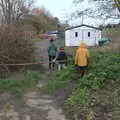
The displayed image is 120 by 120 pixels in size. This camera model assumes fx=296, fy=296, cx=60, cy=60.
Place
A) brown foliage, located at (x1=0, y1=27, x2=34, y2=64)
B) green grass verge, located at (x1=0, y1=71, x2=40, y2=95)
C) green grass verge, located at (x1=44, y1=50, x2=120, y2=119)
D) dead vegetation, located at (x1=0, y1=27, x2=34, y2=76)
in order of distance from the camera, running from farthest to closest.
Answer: brown foliage, located at (x1=0, y1=27, x2=34, y2=64)
dead vegetation, located at (x1=0, y1=27, x2=34, y2=76)
green grass verge, located at (x1=0, y1=71, x2=40, y2=95)
green grass verge, located at (x1=44, y1=50, x2=120, y2=119)

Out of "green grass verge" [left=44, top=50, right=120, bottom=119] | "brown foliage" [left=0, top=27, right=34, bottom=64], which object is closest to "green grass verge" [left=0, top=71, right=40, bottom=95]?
"green grass verge" [left=44, top=50, right=120, bottom=119]

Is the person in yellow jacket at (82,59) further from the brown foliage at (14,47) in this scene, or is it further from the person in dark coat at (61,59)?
the brown foliage at (14,47)

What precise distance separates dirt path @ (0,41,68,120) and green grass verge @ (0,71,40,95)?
36 cm

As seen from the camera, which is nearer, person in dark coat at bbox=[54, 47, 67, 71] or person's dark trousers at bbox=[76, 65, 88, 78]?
person's dark trousers at bbox=[76, 65, 88, 78]

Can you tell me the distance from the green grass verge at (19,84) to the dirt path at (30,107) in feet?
1.19

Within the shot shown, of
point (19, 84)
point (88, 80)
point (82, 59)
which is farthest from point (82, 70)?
point (19, 84)

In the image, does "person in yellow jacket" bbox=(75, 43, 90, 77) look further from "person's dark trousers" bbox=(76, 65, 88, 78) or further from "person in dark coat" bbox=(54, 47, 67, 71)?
"person in dark coat" bbox=(54, 47, 67, 71)

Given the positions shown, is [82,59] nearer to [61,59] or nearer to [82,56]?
[82,56]

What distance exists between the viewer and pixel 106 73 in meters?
10.9

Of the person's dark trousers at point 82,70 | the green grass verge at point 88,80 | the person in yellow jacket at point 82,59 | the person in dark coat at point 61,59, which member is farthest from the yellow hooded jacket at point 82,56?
the person in dark coat at point 61,59

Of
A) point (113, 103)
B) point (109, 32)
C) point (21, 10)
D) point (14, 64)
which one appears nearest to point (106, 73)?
point (113, 103)

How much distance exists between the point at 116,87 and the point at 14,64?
476 cm

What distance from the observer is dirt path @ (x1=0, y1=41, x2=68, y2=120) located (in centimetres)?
779

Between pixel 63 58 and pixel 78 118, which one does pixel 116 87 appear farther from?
pixel 63 58
